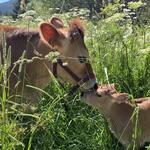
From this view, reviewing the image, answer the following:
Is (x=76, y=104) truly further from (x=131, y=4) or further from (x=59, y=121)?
(x=131, y=4)

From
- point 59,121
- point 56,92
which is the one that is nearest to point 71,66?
point 56,92

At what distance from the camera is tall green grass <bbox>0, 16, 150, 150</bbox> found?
4.58m

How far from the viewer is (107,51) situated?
19.6 ft

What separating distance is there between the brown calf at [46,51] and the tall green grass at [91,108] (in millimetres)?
165

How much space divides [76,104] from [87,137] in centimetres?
78

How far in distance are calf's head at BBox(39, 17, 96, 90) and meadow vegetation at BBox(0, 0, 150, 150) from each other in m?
0.16

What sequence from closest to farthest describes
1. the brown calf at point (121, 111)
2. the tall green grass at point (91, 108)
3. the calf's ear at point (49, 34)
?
the tall green grass at point (91, 108), the brown calf at point (121, 111), the calf's ear at point (49, 34)

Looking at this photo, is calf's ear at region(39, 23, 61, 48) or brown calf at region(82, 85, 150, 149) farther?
calf's ear at region(39, 23, 61, 48)

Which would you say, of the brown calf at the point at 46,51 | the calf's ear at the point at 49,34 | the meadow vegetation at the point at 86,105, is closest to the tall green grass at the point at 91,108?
the meadow vegetation at the point at 86,105

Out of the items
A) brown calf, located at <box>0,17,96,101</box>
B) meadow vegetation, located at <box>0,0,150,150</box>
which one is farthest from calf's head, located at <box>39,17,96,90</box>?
meadow vegetation, located at <box>0,0,150,150</box>

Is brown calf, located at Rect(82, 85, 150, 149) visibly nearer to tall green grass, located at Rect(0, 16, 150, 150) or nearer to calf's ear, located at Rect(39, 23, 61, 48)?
tall green grass, located at Rect(0, 16, 150, 150)

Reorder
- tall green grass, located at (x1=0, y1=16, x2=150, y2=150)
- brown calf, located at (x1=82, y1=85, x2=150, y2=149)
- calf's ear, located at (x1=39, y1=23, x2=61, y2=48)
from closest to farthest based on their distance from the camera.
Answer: tall green grass, located at (x1=0, y1=16, x2=150, y2=150) < brown calf, located at (x1=82, y1=85, x2=150, y2=149) < calf's ear, located at (x1=39, y1=23, x2=61, y2=48)

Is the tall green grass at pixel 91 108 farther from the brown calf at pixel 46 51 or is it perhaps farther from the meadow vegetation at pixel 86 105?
→ the brown calf at pixel 46 51

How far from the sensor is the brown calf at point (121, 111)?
5023 millimetres
